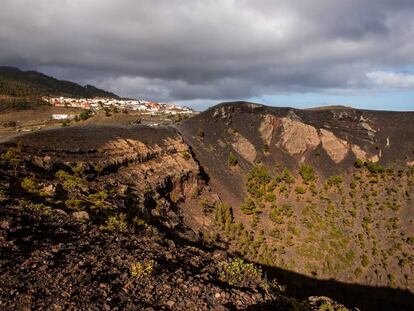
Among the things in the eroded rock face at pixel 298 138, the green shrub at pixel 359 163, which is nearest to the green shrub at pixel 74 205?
the eroded rock face at pixel 298 138

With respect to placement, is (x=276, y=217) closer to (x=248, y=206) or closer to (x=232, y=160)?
(x=248, y=206)

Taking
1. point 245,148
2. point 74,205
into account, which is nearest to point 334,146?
point 245,148

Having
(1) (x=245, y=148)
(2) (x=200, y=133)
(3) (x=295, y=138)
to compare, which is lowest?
(1) (x=245, y=148)

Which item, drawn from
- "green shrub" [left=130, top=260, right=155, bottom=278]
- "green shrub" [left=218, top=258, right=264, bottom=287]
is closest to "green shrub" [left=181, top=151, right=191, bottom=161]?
"green shrub" [left=218, top=258, right=264, bottom=287]

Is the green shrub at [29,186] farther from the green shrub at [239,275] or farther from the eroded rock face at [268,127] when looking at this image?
the eroded rock face at [268,127]

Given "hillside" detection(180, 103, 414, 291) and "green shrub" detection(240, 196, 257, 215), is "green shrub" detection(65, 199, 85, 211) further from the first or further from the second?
"green shrub" detection(240, 196, 257, 215)
